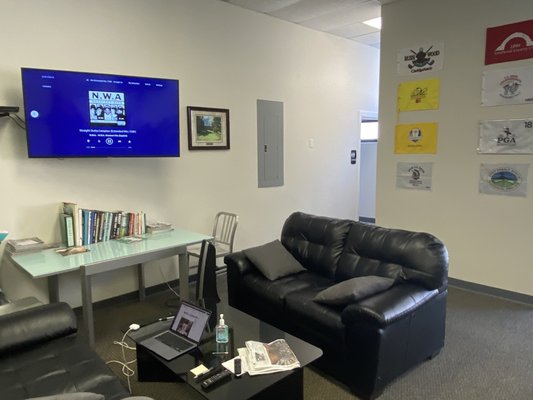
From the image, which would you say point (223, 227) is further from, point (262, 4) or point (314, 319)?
point (262, 4)

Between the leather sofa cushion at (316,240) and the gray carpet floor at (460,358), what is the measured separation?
84 cm

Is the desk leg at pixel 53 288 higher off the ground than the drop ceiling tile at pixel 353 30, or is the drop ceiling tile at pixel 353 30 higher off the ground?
the drop ceiling tile at pixel 353 30

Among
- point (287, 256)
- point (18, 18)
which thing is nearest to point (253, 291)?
point (287, 256)

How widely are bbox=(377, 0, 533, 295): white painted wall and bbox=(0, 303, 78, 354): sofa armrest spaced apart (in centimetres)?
352

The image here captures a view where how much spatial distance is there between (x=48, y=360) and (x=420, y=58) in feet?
13.6

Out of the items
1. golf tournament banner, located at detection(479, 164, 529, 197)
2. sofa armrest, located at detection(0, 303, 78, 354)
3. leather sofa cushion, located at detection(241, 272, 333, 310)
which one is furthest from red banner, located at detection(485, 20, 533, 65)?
sofa armrest, located at detection(0, 303, 78, 354)

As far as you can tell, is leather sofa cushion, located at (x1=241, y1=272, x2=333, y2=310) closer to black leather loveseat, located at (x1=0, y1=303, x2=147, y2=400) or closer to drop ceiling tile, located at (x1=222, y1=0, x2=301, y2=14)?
black leather loveseat, located at (x1=0, y1=303, x2=147, y2=400)

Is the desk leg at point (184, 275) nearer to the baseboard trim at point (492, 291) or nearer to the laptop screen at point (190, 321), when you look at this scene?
the laptop screen at point (190, 321)

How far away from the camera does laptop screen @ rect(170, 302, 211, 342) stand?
2.06 m

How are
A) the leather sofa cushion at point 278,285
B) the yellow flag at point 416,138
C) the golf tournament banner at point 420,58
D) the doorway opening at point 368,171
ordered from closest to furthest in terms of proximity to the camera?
the leather sofa cushion at point 278,285 → the golf tournament banner at point 420,58 → the yellow flag at point 416,138 → the doorway opening at point 368,171

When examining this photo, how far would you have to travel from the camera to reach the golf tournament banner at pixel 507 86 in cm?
340

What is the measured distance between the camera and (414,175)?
13.9 ft

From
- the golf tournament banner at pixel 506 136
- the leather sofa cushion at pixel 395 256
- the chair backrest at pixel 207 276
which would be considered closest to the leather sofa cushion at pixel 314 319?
the leather sofa cushion at pixel 395 256

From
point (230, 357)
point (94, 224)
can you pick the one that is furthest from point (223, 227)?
point (230, 357)
